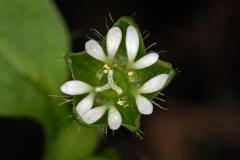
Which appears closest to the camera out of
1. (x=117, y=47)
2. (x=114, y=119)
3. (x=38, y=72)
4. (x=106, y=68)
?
(x=114, y=119)

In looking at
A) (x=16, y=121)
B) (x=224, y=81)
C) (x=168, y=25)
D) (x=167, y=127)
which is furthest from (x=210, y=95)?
(x=16, y=121)

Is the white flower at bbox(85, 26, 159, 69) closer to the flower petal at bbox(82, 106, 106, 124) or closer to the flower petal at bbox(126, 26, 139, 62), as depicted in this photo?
the flower petal at bbox(126, 26, 139, 62)

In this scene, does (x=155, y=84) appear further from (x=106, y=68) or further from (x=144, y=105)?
(x=106, y=68)

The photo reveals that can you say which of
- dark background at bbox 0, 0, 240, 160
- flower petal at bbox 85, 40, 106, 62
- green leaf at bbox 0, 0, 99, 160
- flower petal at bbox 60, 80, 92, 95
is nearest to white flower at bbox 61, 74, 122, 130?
flower petal at bbox 60, 80, 92, 95

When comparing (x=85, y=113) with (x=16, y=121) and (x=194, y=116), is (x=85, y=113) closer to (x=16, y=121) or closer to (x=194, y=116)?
(x=16, y=121)

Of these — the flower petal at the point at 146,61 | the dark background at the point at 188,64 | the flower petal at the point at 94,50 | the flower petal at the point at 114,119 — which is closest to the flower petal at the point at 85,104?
the flower petal at the point at 114,119

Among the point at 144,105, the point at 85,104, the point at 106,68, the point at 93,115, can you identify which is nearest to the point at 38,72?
the point at 106,68

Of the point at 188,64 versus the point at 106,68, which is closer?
the point at 106,68

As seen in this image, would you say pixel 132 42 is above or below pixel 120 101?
above
